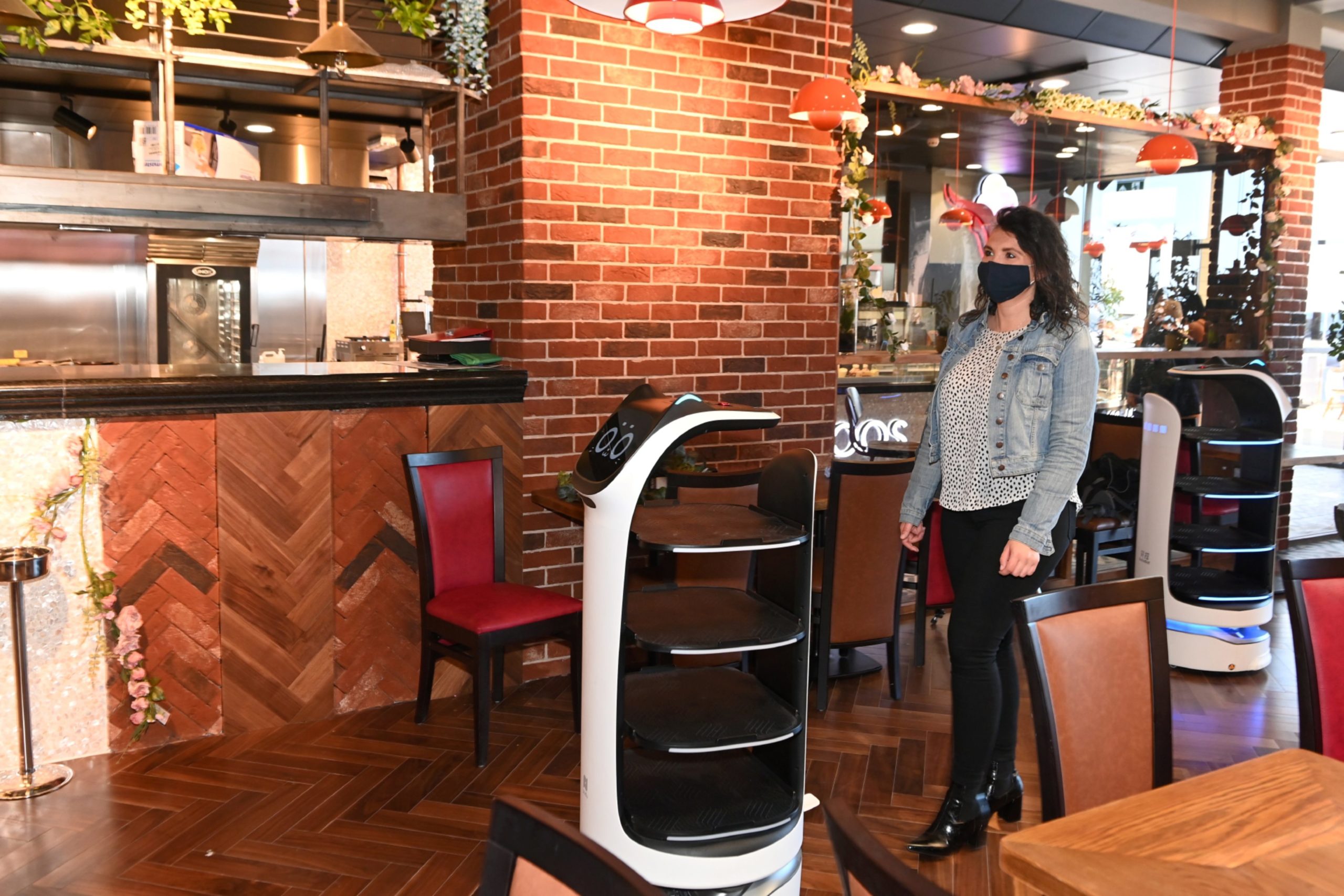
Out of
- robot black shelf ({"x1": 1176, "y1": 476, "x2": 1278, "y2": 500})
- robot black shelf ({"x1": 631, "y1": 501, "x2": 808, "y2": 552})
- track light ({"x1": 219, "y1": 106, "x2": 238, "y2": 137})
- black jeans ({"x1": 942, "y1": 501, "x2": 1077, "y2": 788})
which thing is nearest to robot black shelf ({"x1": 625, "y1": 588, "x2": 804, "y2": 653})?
robot black shelf ({"x1": 631, "y1": 501, "x2": 808, "y2": 552})

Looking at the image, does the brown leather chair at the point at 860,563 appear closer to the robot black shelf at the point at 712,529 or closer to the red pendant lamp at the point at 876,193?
the robot black shelf at the point at 712,529

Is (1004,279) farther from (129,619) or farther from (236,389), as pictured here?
(129,619)

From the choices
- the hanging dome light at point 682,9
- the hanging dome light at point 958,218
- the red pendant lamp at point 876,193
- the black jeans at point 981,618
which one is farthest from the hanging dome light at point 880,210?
the black jeans at point 981,618

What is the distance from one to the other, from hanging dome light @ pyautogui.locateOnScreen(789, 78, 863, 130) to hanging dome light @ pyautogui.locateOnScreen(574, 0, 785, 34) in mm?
1580

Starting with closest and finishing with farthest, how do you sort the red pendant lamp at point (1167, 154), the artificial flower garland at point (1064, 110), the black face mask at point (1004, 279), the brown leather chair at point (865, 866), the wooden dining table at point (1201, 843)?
1. the brown leather chair at point (865, 866)
2. the wooden dining table at point (1201, 843)
3. the black face mask at point (1004, 279)
4. the artificial flower garland at point (1064, 110)
5. the red pendant lamp at point (1167, 154)

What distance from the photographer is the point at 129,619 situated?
11.7 feet

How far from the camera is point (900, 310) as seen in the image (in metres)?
6.53

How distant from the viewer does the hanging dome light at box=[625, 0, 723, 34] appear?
9.04 feet

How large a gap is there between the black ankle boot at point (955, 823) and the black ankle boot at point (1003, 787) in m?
0.08

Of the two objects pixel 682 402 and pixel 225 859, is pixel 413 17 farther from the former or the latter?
pixel 225 859

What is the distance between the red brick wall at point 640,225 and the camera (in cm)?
427

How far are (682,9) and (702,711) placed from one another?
180cm

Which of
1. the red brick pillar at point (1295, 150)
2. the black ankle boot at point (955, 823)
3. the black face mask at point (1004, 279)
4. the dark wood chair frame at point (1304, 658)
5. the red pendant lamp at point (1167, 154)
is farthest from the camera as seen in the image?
the red brick pillar at point (1295, 150)

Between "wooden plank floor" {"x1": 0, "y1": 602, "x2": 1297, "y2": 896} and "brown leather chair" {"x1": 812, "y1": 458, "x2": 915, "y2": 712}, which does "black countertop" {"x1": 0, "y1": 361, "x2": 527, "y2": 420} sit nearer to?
"wooden plank floor" {"x1": 0, "y1": 602, "x2": 1297, "y2": 896}
